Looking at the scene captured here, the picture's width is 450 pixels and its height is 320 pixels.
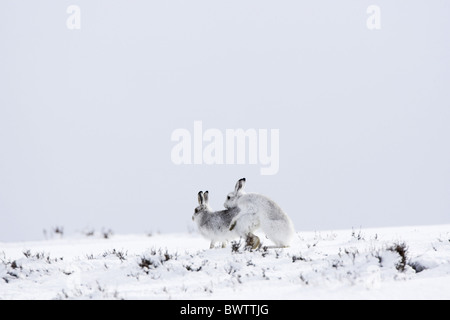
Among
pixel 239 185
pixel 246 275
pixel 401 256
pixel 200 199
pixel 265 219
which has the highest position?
pixel 239 185

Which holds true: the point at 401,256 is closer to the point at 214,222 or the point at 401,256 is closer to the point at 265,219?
the point at 265,219

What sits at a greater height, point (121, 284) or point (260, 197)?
point (260, 197)

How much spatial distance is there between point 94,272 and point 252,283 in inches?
109

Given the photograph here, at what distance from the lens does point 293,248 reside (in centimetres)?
1002

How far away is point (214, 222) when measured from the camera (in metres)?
11.0

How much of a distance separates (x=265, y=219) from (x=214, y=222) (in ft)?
4.48

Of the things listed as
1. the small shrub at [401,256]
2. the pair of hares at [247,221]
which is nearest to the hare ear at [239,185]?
the pair of hares at [247,221]

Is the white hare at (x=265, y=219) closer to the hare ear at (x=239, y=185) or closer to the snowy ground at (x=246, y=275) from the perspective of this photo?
the snowy ground at (x=246, y=275)

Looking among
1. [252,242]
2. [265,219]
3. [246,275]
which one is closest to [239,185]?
[265,219]

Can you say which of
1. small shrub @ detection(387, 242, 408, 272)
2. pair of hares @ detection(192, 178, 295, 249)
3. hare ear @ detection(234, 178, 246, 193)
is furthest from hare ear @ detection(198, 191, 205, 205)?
small shrub @ detection(387, 242, 408, 272)

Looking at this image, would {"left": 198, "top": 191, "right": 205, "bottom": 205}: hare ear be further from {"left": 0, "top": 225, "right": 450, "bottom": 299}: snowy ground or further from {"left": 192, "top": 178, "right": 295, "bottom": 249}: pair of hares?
{"left": 0, "top": 225, "right": 450, "bottom": 299}: snowy ground
